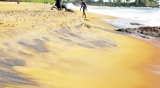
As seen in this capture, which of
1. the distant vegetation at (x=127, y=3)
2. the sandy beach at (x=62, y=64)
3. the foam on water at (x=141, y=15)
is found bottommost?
the distant vegetation at (x=127, y=3)

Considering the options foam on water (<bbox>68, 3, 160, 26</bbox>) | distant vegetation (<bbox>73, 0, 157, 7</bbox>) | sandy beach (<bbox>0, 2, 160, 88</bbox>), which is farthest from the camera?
distant vegetation (<bbox>73, 0, 157, 7</bbox>)

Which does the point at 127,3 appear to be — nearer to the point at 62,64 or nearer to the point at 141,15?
the point at 141,15

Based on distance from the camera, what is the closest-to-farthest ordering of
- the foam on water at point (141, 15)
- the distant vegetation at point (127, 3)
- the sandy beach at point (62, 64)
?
the sandy beach at point (62, 64), the foam on water at point (141, 15), the distant vegetation at point (127, 3)

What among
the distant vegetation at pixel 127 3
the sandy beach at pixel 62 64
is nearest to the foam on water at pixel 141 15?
the sandy beach at pixel 62 64

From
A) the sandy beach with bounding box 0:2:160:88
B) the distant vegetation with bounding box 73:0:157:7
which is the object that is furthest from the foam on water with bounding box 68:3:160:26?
the distant vegetation with bounding box 73:0:157:7

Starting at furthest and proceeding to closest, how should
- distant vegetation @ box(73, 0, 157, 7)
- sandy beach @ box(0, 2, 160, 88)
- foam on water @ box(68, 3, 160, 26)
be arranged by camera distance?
distant vegetation @ box(73, 0, 157, 7) → foam on water @ box(68, 3, 160, 26) → sandy beach @ box(0, 2, 160, 88)

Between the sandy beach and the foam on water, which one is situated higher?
the sandy beach

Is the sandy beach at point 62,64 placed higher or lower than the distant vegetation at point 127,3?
higher

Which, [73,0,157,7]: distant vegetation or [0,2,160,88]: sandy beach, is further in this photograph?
[73,0,157,7]: distant vegetation

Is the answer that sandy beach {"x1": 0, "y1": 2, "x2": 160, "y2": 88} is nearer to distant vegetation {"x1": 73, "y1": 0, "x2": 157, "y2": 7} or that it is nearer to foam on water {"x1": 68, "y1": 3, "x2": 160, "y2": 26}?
foam on water {"x1": 68, "y1": 3, "x2": 160, "y2": 26}

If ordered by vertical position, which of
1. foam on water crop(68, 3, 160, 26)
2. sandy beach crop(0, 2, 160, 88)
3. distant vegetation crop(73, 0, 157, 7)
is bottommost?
distant vegetation crop(73, 0, 157, 7)

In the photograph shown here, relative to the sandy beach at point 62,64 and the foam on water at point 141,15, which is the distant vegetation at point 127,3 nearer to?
the foam on water at point 141,15

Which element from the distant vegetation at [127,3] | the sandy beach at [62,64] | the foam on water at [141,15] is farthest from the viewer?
the distant vegetation at [127,3]

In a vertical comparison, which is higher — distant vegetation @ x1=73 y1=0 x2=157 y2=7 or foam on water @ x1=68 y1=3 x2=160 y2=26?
foam on water @ x1=68 y1=3 x2=160 y2=26
